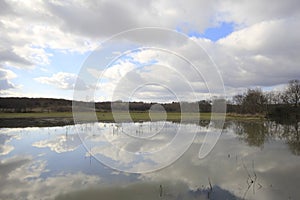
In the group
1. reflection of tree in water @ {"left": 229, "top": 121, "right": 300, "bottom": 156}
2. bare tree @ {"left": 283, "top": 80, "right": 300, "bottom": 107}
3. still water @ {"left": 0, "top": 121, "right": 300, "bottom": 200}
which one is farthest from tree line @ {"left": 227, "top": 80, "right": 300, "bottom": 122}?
still water @ {"left": 0, "top": 121, "right": 300, "bottom": 200}

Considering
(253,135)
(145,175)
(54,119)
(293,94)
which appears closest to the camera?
(145,175)

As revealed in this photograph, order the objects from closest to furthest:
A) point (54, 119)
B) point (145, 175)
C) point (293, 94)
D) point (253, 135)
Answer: point (145, 175)
point (253, 135)
point (54, 119)
point (293, 94)

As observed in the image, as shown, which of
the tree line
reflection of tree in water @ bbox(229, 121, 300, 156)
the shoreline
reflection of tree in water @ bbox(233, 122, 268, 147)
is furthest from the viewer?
the tree line

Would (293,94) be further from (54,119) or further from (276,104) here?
(54,119)

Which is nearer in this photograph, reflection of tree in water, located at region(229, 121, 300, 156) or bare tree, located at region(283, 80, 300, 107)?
reflection of tree in water, located at region(229, 121, 300, 156)

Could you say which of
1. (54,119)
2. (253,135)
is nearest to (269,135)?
(253,135)

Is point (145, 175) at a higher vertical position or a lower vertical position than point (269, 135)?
lower

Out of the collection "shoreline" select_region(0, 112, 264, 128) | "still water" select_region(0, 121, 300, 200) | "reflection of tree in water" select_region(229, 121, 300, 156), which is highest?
"shoreline" select_region(0, 112, 264, 128)

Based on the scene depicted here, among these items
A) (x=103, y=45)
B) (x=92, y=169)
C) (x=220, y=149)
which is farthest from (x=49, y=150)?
(x=220, y=149)

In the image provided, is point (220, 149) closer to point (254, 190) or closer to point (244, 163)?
point (244, 163)

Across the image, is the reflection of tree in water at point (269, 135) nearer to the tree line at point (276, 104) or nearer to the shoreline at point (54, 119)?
the shoreline at point (54, 119)

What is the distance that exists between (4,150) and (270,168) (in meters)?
11.8

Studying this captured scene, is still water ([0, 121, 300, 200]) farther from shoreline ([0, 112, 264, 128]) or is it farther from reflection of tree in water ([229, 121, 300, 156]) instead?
shoreline ([0, 112, 264, 128])

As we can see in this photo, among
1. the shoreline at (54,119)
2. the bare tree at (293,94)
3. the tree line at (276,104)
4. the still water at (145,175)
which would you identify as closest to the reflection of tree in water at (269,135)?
the still water at (145,175)
